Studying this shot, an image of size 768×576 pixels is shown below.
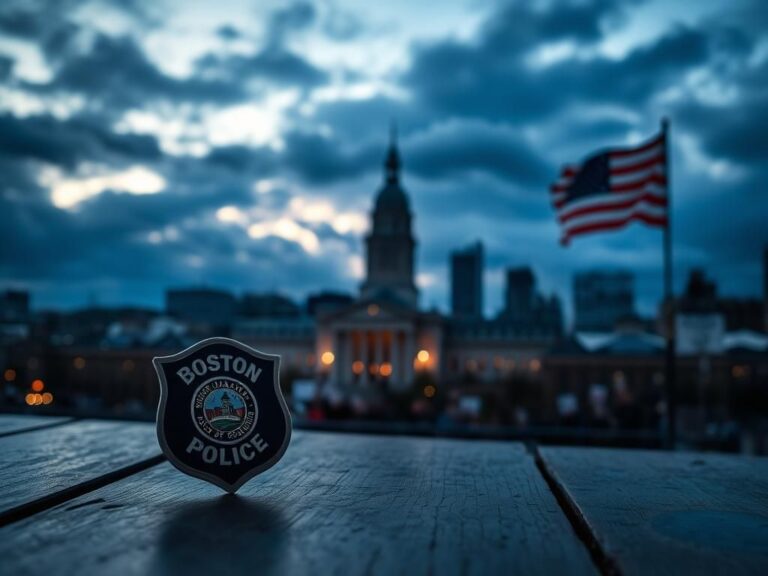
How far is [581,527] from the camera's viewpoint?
249 cm

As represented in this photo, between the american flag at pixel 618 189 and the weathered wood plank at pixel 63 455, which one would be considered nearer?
the weathered wood plank at pixel 63 455

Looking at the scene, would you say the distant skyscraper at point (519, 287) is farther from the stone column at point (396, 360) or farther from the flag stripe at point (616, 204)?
the flag stripe at point (616, 204)

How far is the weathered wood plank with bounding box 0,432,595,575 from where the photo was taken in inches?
77.3

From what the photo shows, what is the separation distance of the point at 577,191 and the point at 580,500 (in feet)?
42.7

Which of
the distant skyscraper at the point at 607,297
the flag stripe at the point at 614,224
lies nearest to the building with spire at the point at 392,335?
the flag stripe at the point at 614,224

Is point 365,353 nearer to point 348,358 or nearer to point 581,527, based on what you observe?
point 348,358

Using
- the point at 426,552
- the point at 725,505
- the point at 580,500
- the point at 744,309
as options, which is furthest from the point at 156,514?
the point at 744,309

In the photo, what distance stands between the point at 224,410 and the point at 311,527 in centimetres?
92

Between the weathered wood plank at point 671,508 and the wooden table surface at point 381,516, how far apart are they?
1 centimetres

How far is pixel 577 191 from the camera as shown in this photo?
15.0 meters

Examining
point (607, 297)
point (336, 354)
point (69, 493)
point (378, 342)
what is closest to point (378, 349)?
point (378, 342)

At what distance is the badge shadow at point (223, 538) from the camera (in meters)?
1.93

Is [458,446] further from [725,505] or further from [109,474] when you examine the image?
[109,474]

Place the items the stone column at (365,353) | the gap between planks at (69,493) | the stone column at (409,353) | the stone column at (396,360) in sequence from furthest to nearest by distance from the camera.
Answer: the stone column at (365,353), the stone column at (409,353), the stone column at (396,360), the gap between planks at (69,493)
